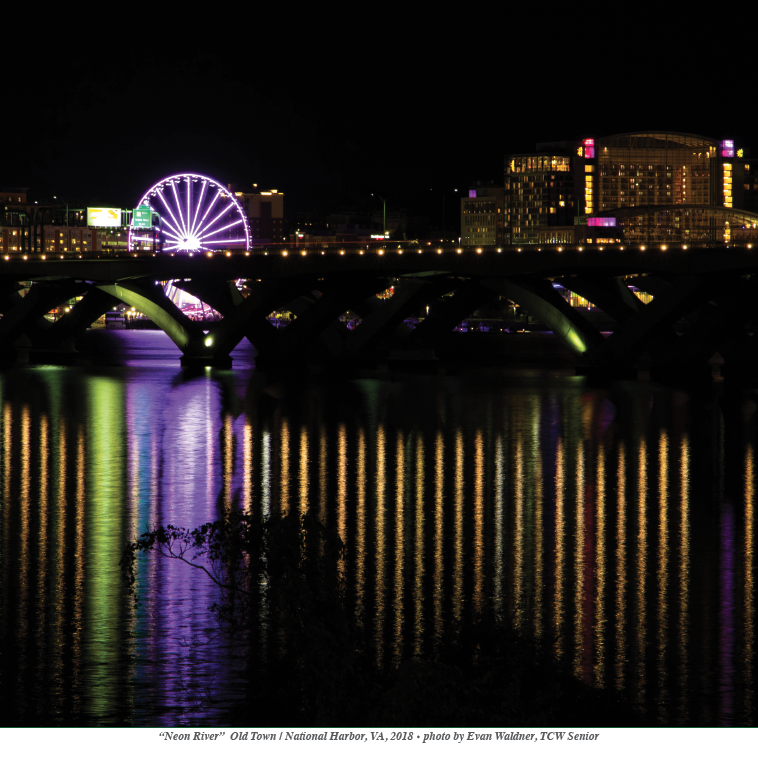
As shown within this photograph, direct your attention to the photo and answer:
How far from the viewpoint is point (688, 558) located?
20750mm

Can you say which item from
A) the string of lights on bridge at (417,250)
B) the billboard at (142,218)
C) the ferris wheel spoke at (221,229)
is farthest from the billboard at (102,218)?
the string of lights on bridge at (417,250)

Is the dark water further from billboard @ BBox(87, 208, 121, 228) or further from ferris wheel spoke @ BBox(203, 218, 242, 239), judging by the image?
billboard @ BBox(87, 208, 121, 228)

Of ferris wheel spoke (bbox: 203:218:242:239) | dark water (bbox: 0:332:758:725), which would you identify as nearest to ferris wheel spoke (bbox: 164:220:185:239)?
ferris wheel spoke (bbox: 203:218:242:239)

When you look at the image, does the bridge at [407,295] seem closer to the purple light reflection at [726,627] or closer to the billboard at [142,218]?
the billboard at [142,218]

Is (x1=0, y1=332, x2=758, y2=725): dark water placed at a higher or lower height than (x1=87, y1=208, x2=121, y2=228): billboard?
lower

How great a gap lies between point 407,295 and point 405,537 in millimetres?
62400

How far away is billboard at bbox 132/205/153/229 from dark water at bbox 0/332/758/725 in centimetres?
6146

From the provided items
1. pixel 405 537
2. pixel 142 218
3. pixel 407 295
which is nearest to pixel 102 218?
pixel 142 218

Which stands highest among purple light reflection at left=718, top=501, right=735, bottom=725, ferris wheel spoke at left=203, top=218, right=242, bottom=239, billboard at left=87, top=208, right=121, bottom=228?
billboard at left=87, top=208, right=121, bottom=228

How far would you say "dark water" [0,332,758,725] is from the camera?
561 inches

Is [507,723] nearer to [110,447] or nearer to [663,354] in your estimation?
[110,447]

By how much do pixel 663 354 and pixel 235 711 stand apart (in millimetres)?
68964

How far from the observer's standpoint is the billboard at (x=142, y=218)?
11025cm

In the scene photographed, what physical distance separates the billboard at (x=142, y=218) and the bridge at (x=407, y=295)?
33.8ft
